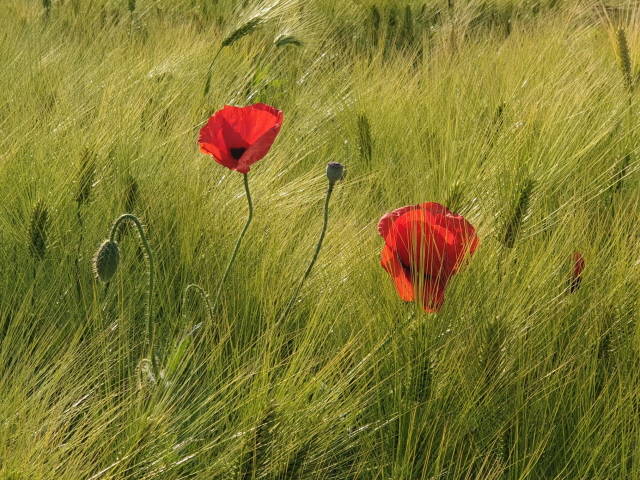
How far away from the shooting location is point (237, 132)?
934 mm

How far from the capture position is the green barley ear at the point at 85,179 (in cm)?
116

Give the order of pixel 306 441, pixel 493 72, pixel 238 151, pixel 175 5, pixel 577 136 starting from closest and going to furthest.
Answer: pixel 306 441, pixel 238 151, pixel 577 136, pixel 493 72, pixel 175 5

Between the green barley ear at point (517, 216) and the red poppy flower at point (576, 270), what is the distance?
7cm

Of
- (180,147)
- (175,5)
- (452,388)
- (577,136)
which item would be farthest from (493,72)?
(175,5)

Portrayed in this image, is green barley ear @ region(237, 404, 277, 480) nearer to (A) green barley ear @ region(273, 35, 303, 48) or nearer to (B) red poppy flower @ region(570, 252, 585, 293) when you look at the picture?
(B) red poppy flower @ region(570, 252, 585, 293)

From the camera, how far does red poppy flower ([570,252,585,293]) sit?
926mm

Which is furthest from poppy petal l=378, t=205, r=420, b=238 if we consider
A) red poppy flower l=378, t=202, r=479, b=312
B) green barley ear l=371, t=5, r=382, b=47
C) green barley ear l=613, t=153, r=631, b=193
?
green barley ear l=371, t=5, r=382, b=47

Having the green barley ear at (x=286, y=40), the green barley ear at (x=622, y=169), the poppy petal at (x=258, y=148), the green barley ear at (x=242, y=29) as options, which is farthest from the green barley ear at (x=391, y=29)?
the poppy petal at (x=258, y=148)

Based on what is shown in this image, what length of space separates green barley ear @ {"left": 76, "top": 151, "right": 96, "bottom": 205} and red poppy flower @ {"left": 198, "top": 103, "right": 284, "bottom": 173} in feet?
0.96

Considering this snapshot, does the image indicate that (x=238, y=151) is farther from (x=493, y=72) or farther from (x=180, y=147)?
(x=493, y=72)

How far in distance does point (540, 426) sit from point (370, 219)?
0.59 metres

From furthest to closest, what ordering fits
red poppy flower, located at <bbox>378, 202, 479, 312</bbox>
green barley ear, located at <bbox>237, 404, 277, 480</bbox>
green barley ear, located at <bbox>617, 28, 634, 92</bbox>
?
green barley ear, located at <bbox>617, 28, 634, 92</bbox> → red poppy flower, located at <bbox>378, 202, 479, 312</bbox> → green barley ear, located at <bbox>237, 404, 277, 480</bbox>

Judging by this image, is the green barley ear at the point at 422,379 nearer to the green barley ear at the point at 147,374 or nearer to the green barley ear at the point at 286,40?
the green barley ear at the point at 147,374

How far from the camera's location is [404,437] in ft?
2.60
